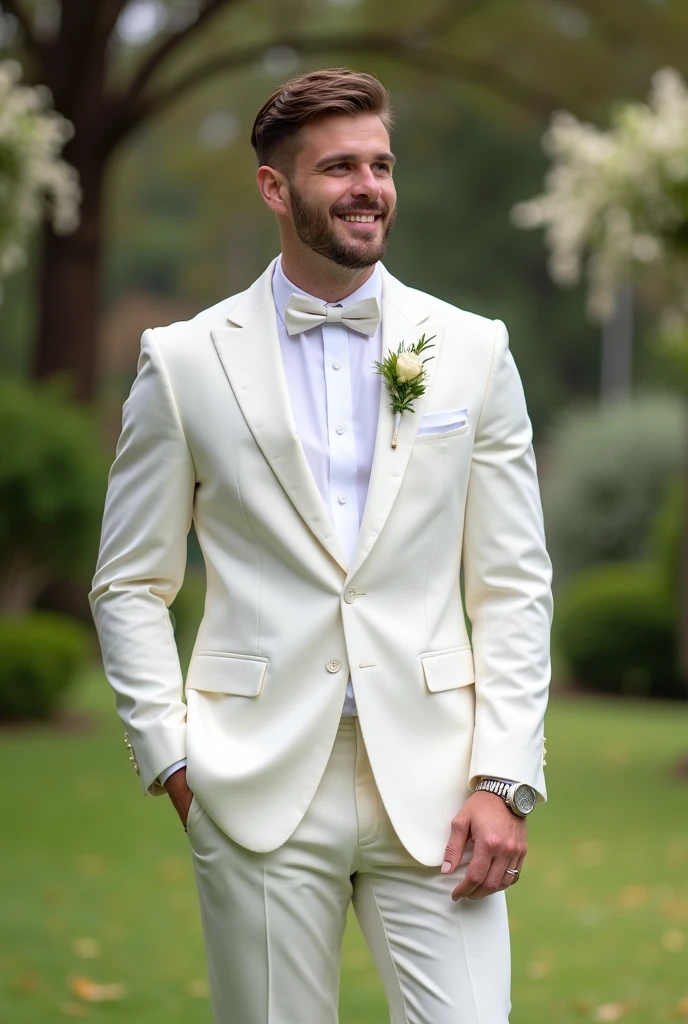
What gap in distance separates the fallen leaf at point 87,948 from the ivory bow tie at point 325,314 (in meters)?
3.87

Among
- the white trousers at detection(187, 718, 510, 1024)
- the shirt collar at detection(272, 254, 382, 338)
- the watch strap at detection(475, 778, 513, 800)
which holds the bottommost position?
the white trousers at detection(187, 718, 510, 1024)

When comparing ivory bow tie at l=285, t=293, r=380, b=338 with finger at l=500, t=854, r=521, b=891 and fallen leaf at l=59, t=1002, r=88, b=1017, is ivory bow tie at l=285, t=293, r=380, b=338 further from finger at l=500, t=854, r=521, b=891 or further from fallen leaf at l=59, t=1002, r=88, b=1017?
fallen leaf at l=59, t=1002, r=88, b=1017

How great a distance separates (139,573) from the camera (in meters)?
3.05

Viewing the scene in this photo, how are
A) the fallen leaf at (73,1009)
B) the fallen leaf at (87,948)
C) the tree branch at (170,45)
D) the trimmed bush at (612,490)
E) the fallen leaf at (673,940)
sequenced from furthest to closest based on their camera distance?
the trimmed bush at (612,490), the tree branch at (170,45), the fallen leaf at (673,940), the fallen leaf at (87,948), the fallen leaf at (73,1009)

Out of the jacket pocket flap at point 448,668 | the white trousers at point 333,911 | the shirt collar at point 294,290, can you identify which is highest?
the shirt collar at point 294,290

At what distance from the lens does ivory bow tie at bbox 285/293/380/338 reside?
9.96 ft

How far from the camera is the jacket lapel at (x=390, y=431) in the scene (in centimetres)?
288

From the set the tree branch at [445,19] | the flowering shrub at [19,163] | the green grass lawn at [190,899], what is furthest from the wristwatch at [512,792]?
the tree branch at [445,19]

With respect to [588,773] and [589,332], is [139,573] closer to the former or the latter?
[588,773]

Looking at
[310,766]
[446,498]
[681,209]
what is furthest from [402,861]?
[681,209]

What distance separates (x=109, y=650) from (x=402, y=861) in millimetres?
686

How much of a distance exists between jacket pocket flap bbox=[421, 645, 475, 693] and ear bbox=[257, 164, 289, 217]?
0.88m

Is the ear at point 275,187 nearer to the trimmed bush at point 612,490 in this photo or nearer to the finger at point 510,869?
the finger at point 510,869

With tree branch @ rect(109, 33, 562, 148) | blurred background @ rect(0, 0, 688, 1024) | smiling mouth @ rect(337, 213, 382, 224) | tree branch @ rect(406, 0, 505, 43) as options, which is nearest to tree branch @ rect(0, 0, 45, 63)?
blurred background @ rect(0, 0, 688, 1024)
